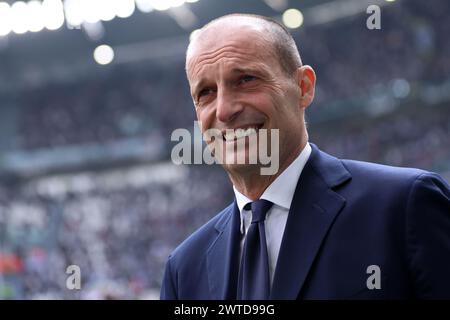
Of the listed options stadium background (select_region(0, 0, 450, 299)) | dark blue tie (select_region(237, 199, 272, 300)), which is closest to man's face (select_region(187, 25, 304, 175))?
dark blue tie (select_region(237, 199, 272, 300))

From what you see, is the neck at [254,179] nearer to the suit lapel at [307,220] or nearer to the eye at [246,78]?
the suit lapel at [307,220]

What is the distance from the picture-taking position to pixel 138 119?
26.7 m

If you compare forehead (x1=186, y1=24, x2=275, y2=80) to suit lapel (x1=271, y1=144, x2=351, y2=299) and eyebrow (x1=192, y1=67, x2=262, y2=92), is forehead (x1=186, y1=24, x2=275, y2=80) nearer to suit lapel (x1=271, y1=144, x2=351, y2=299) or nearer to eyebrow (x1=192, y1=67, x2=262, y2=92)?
eyebrow (x1=192, y1=67, x2=262, y2=92)

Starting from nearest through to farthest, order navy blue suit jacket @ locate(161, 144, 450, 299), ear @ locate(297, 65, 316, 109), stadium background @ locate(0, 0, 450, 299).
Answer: navy blue suit jacket @ locate(161, 144, 450, 299) → ear @ locate(297, 65, 316, 109) → stadium background @ locate(0, 0, 450, 299)

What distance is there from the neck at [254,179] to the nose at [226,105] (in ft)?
0.46

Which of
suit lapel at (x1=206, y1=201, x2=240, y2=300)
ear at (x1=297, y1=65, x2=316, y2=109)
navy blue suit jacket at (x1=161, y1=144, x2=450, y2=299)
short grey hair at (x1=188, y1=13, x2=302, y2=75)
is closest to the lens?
navy blue suit jacket at (x1=161, y1=144, x2=450, y2=299)

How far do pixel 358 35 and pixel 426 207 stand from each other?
21.4 m

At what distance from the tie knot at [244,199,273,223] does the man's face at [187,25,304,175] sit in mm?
96

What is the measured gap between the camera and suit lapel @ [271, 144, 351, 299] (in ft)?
4.95

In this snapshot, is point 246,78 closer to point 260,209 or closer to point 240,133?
point 240,133

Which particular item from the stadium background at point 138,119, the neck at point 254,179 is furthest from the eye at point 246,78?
the stadium background at point 138,119

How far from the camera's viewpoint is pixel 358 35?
22188 millimetres

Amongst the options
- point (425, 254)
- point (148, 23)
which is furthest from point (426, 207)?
point (148, 23)

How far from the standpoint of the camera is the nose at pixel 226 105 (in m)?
1.64
